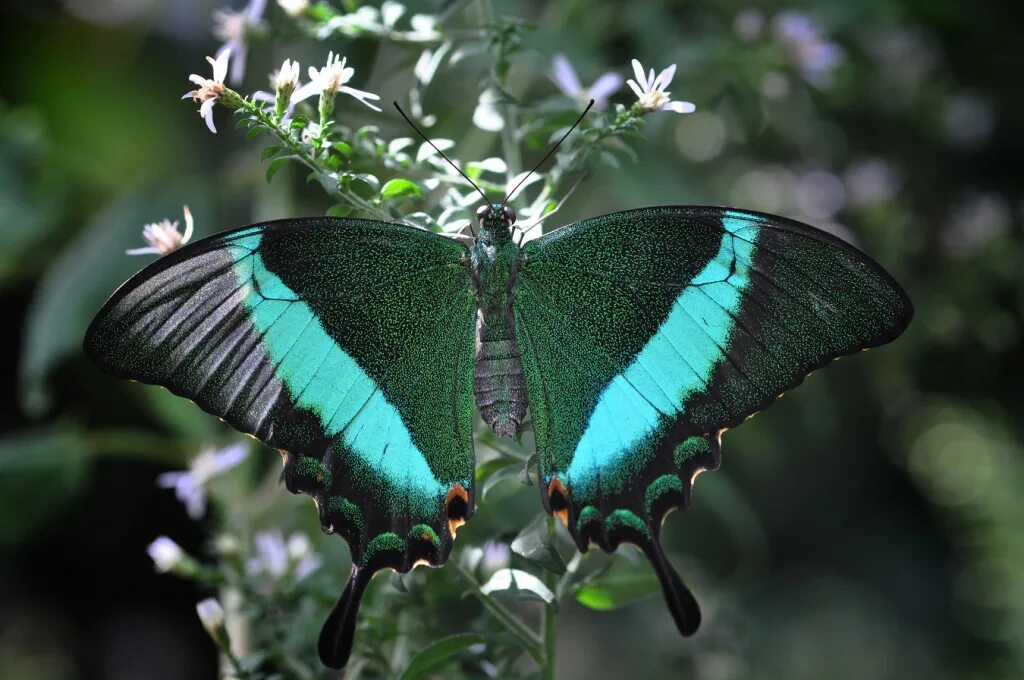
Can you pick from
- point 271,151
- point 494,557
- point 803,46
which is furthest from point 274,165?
point 803,46

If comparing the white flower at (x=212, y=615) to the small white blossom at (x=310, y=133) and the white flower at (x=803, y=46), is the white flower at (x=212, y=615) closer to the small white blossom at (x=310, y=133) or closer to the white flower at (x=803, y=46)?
the small white blossom at (x=310, y=133)

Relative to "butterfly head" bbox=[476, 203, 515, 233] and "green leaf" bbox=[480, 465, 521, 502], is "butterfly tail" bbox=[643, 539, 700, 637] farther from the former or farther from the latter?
"butterfly head" bbox=[476, 203, 515, 233]

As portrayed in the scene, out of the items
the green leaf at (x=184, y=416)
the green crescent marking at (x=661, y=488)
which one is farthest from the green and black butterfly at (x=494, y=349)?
the green leaf at (x=184, y=416)

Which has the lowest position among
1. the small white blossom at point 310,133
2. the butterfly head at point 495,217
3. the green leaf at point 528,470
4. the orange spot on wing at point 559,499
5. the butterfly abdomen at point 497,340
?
the orange spot on wing at point 559,499

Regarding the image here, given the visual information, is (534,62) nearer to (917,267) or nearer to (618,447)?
(618,447)

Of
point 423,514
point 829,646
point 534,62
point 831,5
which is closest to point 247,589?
point 423,514

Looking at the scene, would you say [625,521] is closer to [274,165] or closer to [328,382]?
[328,382]

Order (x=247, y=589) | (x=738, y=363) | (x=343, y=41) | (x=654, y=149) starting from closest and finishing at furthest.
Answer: (x=738, y=363)
(x=247, y=589)
(x=343, y=41)
(x=654, y=149)
